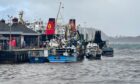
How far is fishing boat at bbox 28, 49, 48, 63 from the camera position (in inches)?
5030

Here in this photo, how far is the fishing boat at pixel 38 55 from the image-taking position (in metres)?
128

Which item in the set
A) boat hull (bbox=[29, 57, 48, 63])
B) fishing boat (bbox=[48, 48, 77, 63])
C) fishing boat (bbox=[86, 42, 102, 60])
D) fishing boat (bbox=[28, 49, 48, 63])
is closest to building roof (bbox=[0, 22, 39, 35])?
fishing boat (bbox=[28, 49, 48, 63])

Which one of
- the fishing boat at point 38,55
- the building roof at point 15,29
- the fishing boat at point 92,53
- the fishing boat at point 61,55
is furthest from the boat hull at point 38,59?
the fishing boat at point 92,53

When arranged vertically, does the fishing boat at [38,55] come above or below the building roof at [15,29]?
below

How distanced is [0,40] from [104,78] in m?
60.6

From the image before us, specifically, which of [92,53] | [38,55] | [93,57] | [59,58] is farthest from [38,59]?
[93,57]

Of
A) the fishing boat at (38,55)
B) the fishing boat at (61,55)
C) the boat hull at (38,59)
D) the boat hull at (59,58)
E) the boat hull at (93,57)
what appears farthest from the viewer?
the boat hull at (93,57)

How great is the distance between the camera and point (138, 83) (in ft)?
244

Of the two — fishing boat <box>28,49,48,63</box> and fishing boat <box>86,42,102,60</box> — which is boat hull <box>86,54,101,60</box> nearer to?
fishing boat <box>86,42,102,60</box>

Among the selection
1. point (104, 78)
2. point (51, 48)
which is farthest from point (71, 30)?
point (104, 78)

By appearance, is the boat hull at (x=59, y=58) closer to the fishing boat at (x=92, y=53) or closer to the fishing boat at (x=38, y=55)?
the fishing boat at (x=38, y=55)

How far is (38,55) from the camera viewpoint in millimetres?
128500

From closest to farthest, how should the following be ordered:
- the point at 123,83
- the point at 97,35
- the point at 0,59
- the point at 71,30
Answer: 1. the point at 123,83
2. the point at 0,59
3. the point at 71,30
4. the point at 97,35

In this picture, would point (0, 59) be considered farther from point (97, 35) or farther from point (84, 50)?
point (97, 35)
